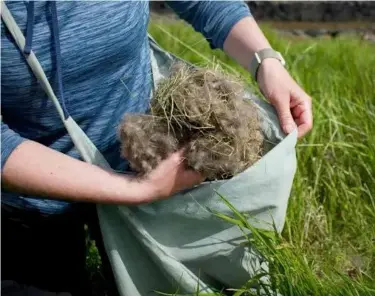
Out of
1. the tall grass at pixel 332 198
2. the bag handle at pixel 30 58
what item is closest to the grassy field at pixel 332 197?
the tall grass at pixel 332 198

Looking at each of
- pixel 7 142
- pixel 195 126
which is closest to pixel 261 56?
pixel 195 126

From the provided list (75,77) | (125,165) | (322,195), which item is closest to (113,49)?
(75,77)

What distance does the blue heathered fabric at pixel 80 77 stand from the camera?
5.44 feet

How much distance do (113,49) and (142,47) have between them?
13 cm

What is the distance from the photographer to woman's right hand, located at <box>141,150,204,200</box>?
64.7 inches

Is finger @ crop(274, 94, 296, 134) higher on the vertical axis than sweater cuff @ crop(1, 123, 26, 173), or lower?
lower

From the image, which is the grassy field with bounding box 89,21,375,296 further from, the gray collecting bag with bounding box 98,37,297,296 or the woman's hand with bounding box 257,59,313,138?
the woman's hand with bounding box 257,59,313,138

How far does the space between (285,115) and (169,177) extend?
1.04 feet

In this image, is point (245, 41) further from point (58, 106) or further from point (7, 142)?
point (7, 142)

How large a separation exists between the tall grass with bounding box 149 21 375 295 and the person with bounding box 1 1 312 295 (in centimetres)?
19

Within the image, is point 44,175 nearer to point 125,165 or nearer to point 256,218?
point 125,165

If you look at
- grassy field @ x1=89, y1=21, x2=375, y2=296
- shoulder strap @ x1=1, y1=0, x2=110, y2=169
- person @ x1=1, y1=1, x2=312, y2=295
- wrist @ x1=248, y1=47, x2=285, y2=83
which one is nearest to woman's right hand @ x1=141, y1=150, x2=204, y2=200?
person @ x1=1, y1=1, x2=312, y2=295

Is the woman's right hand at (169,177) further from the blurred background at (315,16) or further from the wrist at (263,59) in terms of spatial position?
the blurred background at (315,16)

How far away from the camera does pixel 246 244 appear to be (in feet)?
5.92
